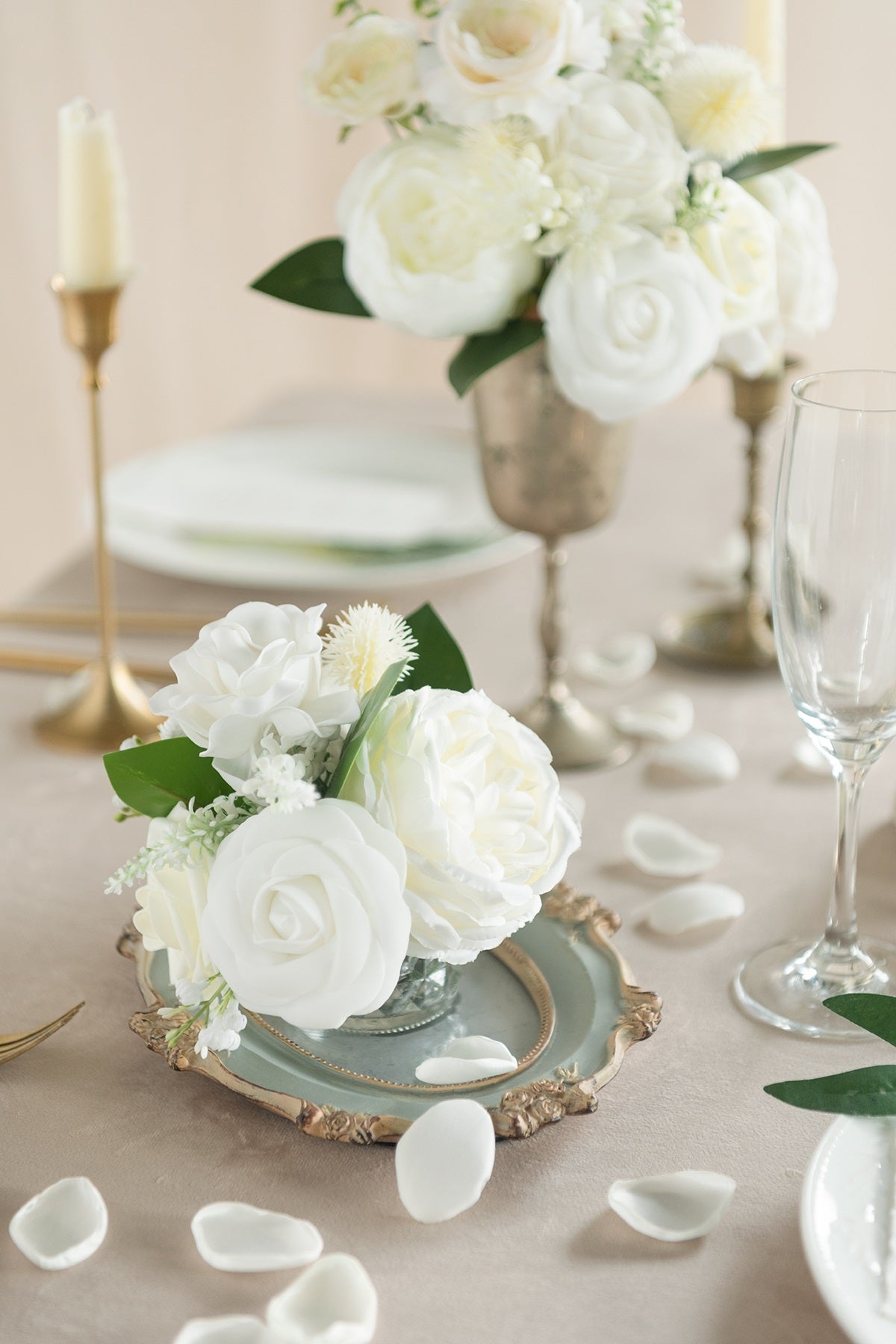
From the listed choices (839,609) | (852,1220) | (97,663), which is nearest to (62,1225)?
(852,1220)

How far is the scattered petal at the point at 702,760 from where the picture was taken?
0.99m

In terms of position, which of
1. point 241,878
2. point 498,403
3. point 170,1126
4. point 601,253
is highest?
point 601,253

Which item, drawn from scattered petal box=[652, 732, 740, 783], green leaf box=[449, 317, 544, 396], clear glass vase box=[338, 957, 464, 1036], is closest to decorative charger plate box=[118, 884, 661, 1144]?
clear glass vase box=[338, 957, 464, 1036]

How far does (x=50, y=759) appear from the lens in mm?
1033

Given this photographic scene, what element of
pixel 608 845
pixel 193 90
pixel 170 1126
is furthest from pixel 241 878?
pixel 193 90

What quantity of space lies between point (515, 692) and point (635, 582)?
26cm

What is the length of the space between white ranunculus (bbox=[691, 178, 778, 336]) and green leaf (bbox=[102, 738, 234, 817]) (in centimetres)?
48

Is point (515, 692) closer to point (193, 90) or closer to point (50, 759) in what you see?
point (50, 759)

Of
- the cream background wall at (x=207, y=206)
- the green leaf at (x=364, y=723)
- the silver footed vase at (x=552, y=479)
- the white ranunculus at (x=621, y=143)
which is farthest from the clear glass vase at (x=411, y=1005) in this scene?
the cream background wall at (x=207, y=206)

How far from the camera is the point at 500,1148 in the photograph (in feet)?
2.07

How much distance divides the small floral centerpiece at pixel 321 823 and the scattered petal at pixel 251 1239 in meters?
0.07

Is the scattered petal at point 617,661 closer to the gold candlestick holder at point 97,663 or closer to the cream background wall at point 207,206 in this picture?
the gold candlestick holder at point 97,663

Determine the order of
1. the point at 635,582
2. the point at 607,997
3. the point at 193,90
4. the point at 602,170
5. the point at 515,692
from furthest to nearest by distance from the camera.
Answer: the point at 193,90
the point at 635,582
the point at 515,692
the point at 602,170
the point at 607,997

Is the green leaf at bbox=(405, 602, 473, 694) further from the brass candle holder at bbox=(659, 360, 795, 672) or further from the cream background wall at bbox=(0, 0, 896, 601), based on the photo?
the cream background wall at bbox=(0, 0, 896, 601)
